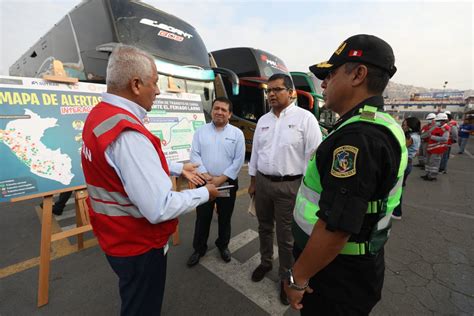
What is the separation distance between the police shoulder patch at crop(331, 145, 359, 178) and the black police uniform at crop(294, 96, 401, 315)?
15 millimetres

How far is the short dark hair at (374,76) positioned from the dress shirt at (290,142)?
1120 mm

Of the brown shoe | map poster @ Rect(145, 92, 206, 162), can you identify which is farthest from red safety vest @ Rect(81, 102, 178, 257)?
map poster @ Rect(145, 92, 206, 162)

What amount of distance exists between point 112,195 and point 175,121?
86.5 inches

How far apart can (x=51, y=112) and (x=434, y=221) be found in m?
6.01

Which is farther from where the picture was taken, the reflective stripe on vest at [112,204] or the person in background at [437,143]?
the person in background at [437,143]

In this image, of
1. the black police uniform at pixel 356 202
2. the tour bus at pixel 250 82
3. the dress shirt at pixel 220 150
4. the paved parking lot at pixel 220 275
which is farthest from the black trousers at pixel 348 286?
the tour bus at pixel 250 82

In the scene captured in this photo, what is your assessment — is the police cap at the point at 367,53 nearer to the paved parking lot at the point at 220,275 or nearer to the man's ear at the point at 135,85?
the man's ear at the point at 135,85

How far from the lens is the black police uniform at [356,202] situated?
895mm

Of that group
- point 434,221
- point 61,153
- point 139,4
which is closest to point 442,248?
point 434,221

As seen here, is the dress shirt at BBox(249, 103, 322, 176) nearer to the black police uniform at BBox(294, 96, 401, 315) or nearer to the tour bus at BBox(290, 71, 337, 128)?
the black police uniform at BBox(294, 96, 401, 315)

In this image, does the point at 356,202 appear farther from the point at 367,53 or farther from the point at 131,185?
the point at 131,185

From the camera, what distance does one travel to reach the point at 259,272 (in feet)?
8.23

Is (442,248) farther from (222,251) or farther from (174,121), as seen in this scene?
(174,121)

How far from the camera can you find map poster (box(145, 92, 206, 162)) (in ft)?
9.89
